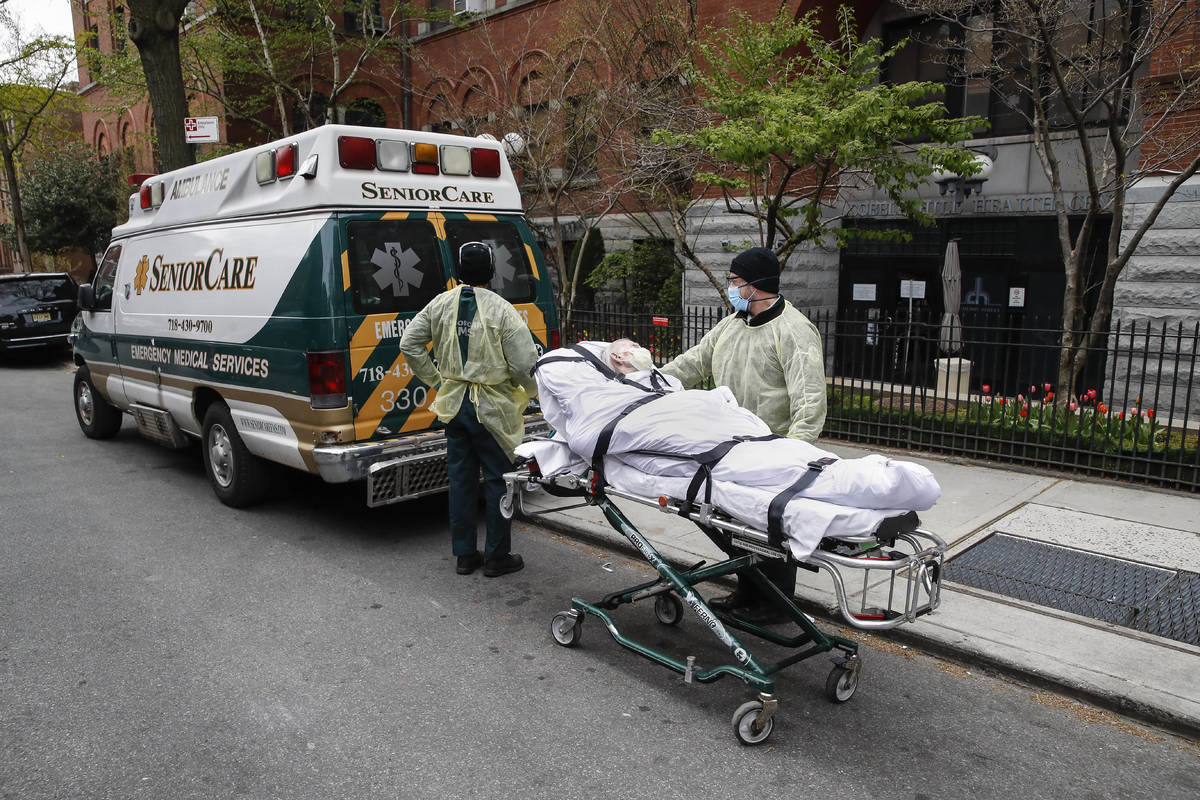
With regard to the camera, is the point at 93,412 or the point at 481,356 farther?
the point at 93,412

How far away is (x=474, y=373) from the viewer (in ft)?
17.4

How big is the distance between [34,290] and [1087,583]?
1999 cm

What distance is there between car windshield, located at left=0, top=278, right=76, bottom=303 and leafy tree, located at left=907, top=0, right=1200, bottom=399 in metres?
17.5

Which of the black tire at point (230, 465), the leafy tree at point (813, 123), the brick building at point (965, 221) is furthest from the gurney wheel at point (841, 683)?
the brick building at point (965, 221)

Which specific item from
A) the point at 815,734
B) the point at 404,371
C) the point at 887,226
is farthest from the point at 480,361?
the point at 887,226

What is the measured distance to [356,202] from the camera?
5.92 meters

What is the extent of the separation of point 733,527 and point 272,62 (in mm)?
17783

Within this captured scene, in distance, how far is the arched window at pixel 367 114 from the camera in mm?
22344

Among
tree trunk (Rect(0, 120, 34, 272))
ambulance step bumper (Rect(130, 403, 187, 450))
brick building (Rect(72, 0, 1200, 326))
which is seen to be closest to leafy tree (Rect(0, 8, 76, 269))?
tree trunk (Rect(0, 120, 34, 272))

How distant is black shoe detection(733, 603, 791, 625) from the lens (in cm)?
474

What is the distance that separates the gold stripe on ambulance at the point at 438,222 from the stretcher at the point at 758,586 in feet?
8.06

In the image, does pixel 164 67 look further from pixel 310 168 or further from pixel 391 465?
pixel 391 465

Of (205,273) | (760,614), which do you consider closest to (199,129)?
(205,273)

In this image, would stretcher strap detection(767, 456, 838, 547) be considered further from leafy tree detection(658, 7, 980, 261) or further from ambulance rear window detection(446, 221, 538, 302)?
leafy tree detection(658, 7, 980, 261)
